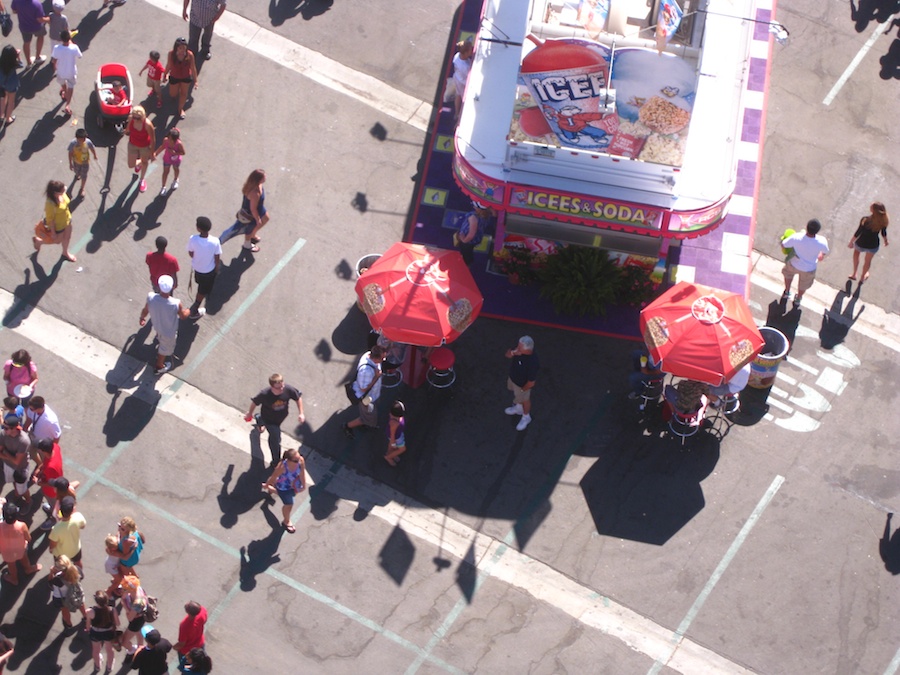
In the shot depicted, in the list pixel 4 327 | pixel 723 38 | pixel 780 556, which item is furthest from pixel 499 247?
pixel 4 327

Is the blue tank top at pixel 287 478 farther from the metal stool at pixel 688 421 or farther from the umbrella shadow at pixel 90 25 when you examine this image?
the umbrella shadow at pixel 90 25

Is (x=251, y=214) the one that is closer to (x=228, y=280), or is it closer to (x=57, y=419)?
(x=228, y=280)

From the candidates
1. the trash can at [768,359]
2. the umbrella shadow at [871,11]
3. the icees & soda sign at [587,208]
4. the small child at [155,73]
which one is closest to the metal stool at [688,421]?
the trash can at [768,359]

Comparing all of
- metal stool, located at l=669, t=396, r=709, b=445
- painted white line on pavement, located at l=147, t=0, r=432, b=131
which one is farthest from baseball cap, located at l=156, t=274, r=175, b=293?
metal stool, located at l=669, t=396, r=709, b=445

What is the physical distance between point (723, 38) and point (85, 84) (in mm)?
11022

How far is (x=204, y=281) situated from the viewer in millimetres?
18328

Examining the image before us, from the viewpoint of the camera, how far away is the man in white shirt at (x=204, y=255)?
17.9 m

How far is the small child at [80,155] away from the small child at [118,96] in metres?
0.99

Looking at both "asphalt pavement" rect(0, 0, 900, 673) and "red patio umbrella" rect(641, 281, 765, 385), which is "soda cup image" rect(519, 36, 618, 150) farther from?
"asphalt pavement" rect(0, 0, 900, 673)

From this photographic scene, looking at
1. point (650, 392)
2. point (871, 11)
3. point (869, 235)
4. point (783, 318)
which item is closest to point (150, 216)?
point (650, 392)

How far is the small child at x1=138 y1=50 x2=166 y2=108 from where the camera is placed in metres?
20.4

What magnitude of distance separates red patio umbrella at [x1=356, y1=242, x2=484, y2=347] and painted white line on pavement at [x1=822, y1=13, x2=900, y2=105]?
30.2 feet

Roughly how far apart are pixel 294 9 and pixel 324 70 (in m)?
1.61

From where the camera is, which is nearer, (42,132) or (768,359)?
(768,359)
